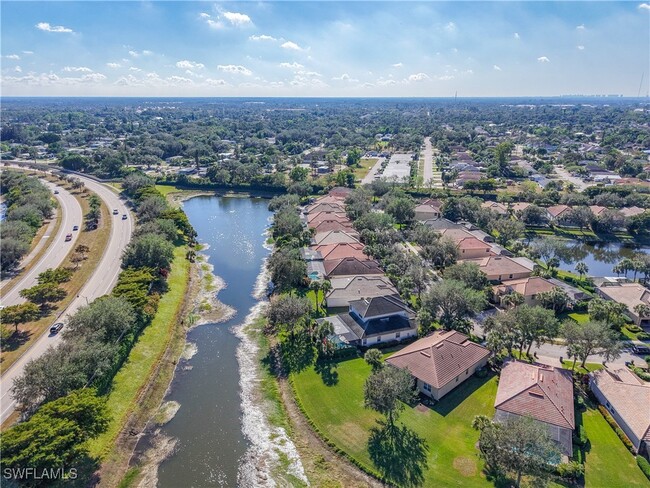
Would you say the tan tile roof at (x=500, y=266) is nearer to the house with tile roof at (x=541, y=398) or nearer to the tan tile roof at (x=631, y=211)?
the house with tile roof at (x=541, y=398)

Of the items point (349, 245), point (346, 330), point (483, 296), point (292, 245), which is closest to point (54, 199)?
point (292, 245)

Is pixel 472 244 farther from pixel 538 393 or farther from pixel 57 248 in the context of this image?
pixel 57 248

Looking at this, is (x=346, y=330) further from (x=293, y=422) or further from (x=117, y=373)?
(x=117, y=373)

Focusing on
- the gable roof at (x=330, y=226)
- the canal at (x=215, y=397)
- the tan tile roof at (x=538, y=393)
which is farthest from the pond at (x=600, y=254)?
the canal at (x=215, y=397)

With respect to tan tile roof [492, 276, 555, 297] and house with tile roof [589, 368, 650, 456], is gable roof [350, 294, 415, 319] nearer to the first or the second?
tan tile roof [492, 276, 555, 297]

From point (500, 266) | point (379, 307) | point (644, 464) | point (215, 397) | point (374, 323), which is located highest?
point (379, 307)

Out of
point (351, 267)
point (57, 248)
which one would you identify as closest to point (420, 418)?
point (351, 267)
